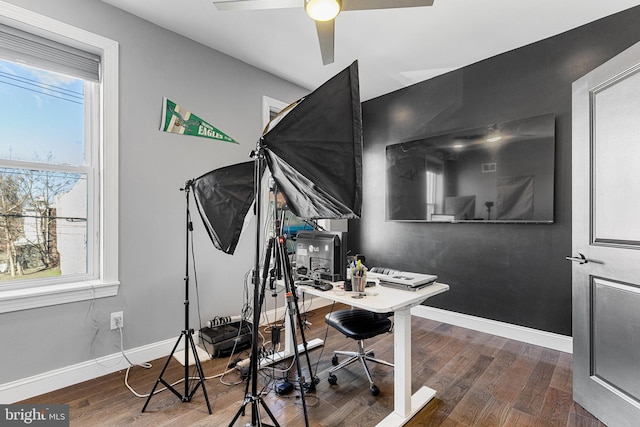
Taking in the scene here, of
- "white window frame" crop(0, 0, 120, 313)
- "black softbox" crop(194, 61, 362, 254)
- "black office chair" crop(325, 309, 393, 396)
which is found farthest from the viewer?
"white window frame" crop(0, 0, 120, 313)

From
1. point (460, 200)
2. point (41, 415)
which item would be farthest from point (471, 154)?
point (41, 415)

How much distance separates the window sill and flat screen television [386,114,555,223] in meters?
2.99

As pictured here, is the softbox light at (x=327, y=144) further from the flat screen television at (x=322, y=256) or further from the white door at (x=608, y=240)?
the white door at (x=608, y=240)

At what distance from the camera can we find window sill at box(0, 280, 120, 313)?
191cm

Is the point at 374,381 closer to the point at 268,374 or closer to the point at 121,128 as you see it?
the point at 268,374

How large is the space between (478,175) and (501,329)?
1.51 m

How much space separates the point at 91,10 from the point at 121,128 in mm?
846

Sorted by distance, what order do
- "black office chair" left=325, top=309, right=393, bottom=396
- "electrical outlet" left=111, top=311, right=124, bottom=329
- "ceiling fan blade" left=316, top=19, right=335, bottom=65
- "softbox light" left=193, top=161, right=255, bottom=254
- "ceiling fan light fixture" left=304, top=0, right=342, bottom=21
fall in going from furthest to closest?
"electrical outlet" left=111, top=311, right=124, bottom=329 → "black office chair" left=325, top=309, right=393, bottom=396 → "ceiling fan blade" left=316, top=19, right=335, bottom=65 → "softbox light" left=193, top=161, right=255, bottom=254 → "ceiling fan light fixture" left=304, top=0, right=342, bottom=21

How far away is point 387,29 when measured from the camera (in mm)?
2621

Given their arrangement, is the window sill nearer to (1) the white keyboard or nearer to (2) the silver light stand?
(2) the silver light stand

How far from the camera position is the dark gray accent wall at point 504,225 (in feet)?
8.38

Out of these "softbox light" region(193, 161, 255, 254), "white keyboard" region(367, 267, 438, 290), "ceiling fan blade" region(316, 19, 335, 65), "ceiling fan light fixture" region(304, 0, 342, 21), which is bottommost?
"white keyboard" region(367, 267, 438, 290)

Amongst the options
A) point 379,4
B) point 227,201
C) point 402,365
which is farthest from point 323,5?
point 402,365

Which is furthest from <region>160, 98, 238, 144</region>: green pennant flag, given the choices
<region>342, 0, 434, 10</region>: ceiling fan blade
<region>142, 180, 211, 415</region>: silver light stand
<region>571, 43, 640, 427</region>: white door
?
<region>571, 43, 640, 427</region>: white door
